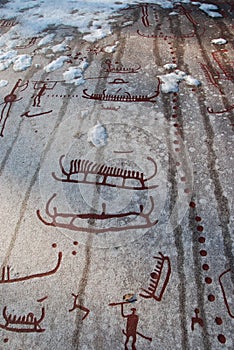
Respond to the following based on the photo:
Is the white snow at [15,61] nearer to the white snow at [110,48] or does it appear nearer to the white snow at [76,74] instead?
the white snow at [76,74]

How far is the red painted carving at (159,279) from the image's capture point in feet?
2.65

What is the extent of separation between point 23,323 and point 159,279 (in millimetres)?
343

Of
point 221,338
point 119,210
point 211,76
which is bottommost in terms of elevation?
point 221,338

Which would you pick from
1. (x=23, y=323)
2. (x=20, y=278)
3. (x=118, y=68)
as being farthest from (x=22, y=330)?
(x=118, y=68)

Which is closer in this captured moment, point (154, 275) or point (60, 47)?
point (154, 275)

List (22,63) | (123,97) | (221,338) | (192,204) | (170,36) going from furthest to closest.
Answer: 1. (170,36)
2. (22,63)
3. (123,97)
4. (192,204)
5. (221,338)

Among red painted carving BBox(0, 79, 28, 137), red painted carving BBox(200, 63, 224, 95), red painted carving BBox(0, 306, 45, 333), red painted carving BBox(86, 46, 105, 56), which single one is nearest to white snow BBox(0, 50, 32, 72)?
red painted carving BBox(0, 79, 28, 137)

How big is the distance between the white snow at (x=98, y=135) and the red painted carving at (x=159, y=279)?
448 millimetres

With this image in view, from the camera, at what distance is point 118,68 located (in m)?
1.44

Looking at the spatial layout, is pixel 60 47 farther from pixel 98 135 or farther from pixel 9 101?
pixel 98 135

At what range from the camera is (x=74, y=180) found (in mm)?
1034

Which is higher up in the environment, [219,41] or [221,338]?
[219,41]

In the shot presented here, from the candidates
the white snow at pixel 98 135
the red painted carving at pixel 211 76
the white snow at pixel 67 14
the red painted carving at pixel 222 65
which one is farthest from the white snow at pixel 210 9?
the white snow at pixel 98 135

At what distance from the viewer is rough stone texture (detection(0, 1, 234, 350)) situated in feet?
2.55
